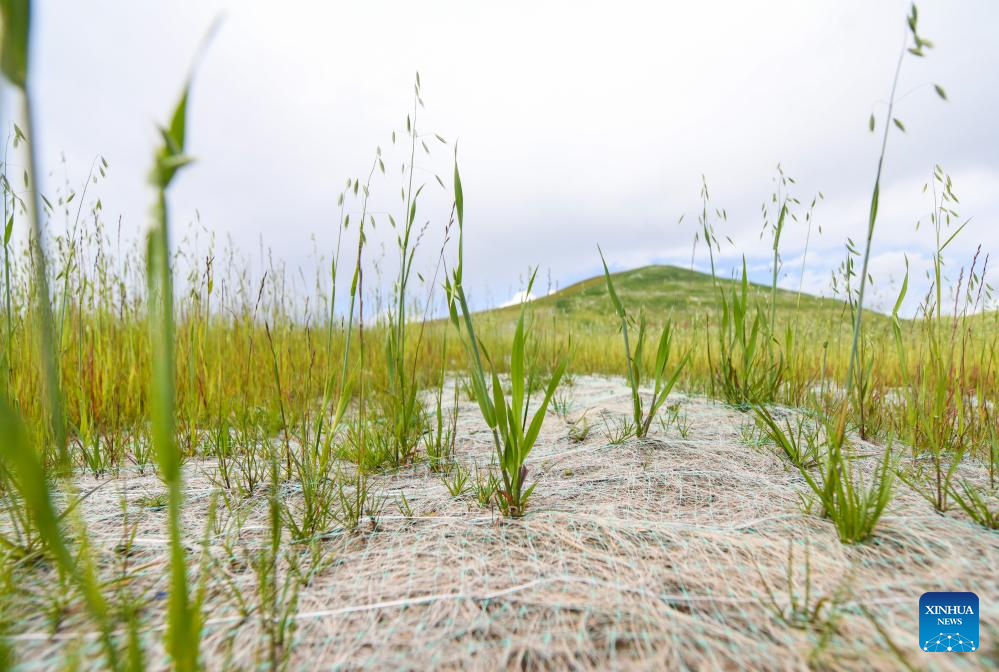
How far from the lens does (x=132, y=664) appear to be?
486 millimetres

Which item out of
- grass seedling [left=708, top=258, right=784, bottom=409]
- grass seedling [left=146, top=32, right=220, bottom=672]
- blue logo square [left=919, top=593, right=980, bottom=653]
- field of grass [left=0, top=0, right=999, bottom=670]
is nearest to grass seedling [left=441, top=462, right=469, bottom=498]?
field of grass [left=0, top=0, right=999, bottom=670]

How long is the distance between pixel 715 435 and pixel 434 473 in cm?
113

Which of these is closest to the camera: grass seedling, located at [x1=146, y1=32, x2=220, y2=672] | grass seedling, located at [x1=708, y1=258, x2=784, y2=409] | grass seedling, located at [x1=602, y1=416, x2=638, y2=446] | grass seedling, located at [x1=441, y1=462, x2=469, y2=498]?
grass seedling, located at [x1=146, y1=32, x2=220, y2=672]

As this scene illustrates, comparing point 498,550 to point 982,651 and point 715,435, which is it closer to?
point 982,651

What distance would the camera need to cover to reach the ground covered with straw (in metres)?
0.66

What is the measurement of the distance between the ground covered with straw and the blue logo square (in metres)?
0.02

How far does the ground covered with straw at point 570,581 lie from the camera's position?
664mm

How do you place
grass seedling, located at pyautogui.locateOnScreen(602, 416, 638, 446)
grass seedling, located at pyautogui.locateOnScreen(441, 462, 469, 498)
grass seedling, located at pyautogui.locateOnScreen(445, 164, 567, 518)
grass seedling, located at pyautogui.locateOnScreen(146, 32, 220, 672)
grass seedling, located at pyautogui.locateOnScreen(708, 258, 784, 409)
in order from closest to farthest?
grass seedling, located at pyautogui.locateOnScreen(146, 32, 220, 672) < grass seedling, located at pyautogui.locateOnScreen(445, 164, 567, 518) < grass seedling, located at pyautogui.locateOnScreen(441, 462, 469, 498) < grass seedling, located at pyautogui.locateOnScreen(602, 416, 638, 446) < grass seedling, located at pyautogui.locateOnScreen(708, 258, 784, 409)

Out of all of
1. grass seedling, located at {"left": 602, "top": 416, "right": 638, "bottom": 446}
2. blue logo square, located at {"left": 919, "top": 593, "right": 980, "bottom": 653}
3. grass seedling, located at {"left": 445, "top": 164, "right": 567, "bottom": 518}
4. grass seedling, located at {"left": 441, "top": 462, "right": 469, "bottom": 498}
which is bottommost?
blue logo square, located at {"left": 919, "top": 593, "right": 980, "bottom": 653}

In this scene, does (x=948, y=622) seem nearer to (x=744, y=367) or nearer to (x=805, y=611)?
(x=805, y=611)

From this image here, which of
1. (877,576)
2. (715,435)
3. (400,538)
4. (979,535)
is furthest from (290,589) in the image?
(715,435)

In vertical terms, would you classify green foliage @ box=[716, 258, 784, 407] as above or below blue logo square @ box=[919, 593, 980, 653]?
above

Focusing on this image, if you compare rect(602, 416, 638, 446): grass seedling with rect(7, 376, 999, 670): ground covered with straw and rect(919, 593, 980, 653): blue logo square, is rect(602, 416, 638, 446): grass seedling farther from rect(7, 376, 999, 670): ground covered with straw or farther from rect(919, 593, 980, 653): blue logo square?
rect(919, 593, 980, 653): blue logo square

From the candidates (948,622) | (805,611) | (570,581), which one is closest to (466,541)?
(570,581)
